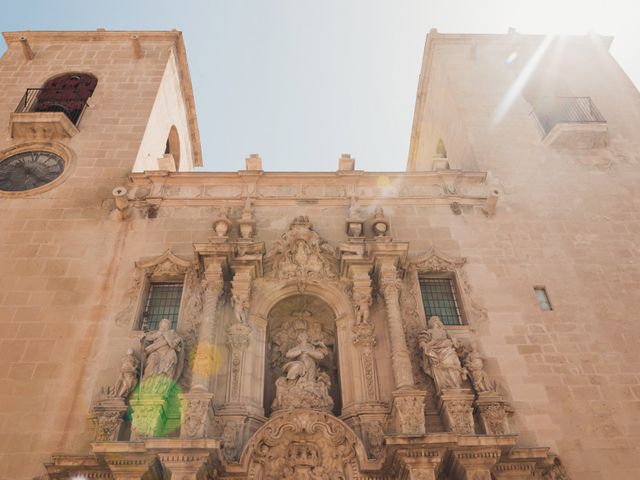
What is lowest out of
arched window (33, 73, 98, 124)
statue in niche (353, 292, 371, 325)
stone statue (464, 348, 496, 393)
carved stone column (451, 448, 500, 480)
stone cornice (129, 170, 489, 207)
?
carved stone column (451, 448, 500, 480)

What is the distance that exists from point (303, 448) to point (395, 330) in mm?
2728

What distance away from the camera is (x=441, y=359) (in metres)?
10.2

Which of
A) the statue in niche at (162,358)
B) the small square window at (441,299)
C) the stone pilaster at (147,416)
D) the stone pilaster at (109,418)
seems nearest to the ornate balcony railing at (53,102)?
the statue in niche at (162,358)

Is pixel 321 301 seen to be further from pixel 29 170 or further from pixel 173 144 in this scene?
pixel 173 144

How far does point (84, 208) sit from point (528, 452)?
11.1m

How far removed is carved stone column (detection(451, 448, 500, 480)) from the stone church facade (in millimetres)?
40

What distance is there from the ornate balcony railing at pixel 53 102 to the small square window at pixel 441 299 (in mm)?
11260

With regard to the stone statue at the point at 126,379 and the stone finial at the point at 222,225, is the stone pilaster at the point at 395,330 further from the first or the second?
the stone statue at the point at 126,379

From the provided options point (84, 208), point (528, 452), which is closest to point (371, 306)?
point (528, 452)

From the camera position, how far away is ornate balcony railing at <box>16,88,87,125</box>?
1648cm

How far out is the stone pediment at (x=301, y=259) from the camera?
12000 mm

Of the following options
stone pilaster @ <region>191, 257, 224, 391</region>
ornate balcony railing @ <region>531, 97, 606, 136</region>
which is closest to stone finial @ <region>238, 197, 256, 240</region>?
stone pilaster @ <region>191, 257, 224, 391</region>

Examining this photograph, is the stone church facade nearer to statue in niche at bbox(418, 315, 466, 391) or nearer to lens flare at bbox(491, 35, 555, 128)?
statue in niche at bbox(418, 315, 466, 391)

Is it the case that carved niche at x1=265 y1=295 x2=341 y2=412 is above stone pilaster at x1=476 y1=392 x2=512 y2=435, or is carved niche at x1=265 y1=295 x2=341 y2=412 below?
above
